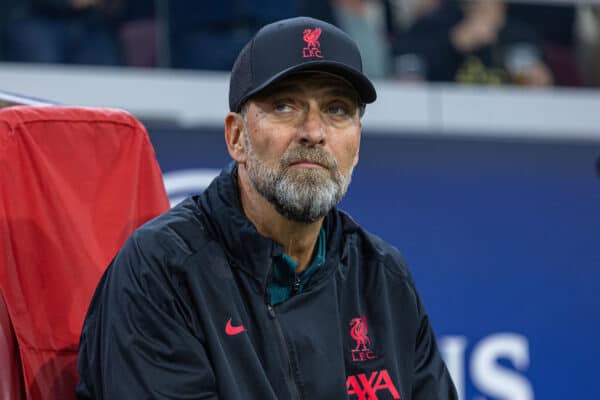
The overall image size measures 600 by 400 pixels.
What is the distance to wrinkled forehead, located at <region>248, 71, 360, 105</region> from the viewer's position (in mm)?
2107

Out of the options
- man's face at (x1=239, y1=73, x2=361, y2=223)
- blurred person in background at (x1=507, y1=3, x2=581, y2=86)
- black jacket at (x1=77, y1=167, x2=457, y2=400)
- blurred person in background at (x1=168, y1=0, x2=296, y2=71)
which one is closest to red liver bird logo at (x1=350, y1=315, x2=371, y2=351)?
black jacket at (x1=77, y1=167, x2=457, y2=400)

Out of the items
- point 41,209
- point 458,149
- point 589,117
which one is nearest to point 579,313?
point 458,149

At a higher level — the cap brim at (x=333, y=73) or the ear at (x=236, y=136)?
the cap brim at (x=333, y=73)

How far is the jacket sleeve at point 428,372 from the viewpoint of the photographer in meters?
2.25

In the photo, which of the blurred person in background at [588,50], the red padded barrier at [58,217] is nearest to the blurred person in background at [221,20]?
the blurred person in background at [588,50]

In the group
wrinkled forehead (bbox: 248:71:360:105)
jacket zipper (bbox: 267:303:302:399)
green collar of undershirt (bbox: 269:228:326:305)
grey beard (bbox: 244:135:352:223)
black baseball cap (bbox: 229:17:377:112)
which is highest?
black baseball cap (bbox: 229:17:377:112)

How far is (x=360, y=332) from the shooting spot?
218cm

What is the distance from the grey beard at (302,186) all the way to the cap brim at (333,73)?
0.45ft

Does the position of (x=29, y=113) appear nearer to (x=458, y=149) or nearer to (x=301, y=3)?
(x=458, y=149)

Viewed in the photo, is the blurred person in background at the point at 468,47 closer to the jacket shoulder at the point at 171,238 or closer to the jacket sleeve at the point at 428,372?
the jacket sleeve at the point at 428,372

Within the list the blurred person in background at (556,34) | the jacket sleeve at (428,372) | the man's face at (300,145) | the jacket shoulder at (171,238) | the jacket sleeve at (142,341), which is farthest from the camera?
the blurred person in background at (556,34)

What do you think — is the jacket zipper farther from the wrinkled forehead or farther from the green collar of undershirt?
the wrinkled forehead

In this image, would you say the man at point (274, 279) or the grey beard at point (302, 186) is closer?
the man at point (274, 279)

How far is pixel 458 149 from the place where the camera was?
388cm
